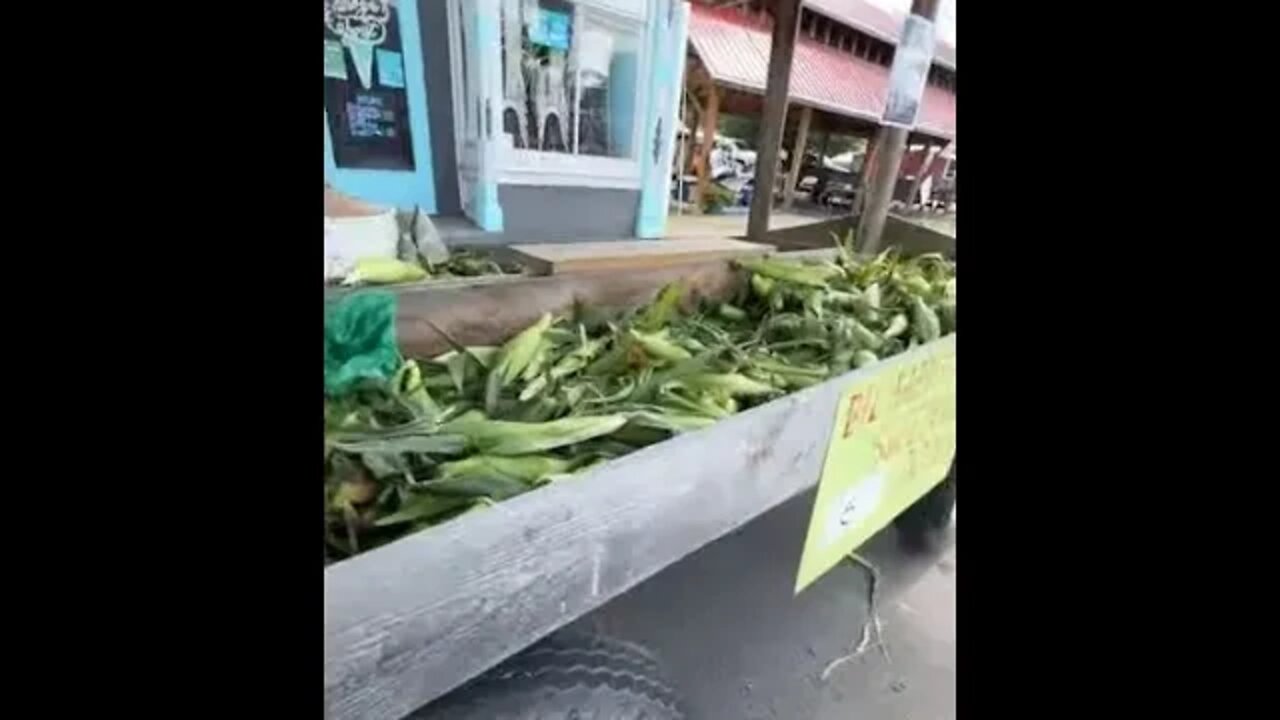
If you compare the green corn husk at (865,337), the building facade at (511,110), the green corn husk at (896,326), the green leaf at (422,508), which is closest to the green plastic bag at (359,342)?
the green leaf at (422,508)

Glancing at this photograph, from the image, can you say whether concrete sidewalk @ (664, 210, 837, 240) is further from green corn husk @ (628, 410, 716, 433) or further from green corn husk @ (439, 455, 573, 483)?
green corn husk @ (439, 455, 573, 483)

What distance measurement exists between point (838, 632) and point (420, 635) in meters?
1.42

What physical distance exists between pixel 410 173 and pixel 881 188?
2.06 meters

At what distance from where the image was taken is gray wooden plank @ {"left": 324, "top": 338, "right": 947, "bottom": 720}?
2.09ft

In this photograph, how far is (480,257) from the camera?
2365mm

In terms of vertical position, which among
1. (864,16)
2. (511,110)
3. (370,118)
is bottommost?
(370,118)

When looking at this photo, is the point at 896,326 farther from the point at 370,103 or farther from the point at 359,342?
the point at 370,103

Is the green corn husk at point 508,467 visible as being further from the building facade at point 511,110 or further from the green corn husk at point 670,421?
the building facade at point 511,110

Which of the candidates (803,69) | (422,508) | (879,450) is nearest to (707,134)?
(803,69)

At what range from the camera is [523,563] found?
77 cm

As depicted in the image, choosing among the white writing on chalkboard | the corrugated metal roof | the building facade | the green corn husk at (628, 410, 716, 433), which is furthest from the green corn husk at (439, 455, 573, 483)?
the corrugated metal roof

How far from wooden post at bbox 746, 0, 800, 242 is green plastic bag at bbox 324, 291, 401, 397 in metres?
2.09
